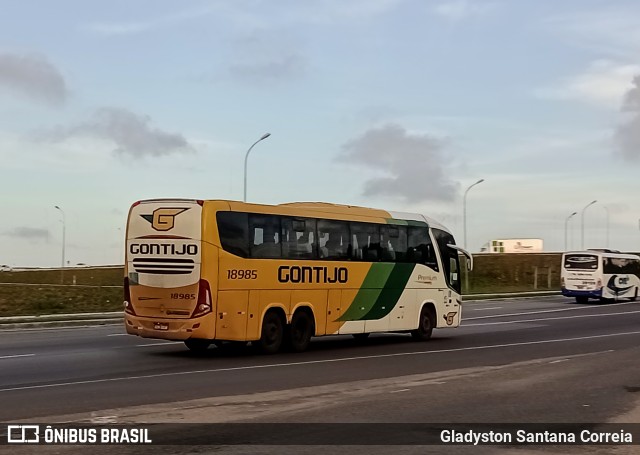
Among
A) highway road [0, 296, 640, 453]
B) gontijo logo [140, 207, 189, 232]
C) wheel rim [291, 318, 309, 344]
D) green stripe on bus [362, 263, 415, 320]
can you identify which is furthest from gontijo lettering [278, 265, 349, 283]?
gontijo logo [140, 207, 189, 232]

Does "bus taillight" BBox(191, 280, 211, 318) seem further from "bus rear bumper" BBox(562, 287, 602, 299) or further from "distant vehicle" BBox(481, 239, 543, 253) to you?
"distant vehicle" BBox(481, 239, 543, 253)

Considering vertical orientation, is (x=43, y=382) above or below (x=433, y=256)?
below

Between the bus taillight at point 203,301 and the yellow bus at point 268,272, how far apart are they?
2 centimetres

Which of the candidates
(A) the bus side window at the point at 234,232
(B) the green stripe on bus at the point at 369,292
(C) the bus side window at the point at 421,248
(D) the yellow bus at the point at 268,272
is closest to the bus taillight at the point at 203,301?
(D) the yellow bus at the point at 268,272

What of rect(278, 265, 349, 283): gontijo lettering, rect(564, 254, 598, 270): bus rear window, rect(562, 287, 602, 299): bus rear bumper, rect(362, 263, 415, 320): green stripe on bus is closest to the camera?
rect(278, 265, 349, 283): gontijo lettering

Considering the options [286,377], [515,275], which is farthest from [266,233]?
[515,275]

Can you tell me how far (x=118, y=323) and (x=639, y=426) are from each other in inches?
862

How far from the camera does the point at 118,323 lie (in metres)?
29.9

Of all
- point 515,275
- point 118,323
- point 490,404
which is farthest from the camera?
point 515,275

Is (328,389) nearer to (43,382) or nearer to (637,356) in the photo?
(43,382)

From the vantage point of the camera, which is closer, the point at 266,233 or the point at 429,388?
the point at 429,388

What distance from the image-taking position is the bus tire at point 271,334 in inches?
778

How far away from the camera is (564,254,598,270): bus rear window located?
1994 inches

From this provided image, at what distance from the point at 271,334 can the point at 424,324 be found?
6127 millimetres
